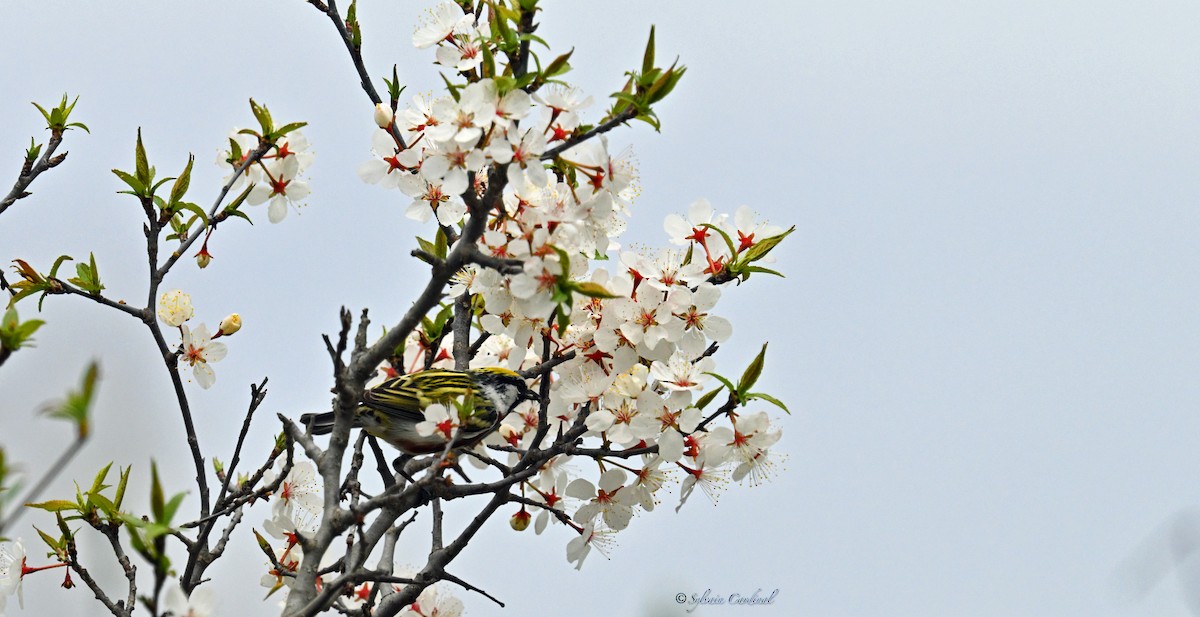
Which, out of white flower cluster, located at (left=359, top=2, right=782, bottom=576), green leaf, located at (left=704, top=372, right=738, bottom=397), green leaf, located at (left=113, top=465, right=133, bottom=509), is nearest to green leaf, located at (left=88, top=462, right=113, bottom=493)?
green leaf, located at (left=113, top=465, right=133, bottom=509)

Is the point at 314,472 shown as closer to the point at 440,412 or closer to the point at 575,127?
the point at 440,412

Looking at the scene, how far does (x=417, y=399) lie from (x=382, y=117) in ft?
3.37

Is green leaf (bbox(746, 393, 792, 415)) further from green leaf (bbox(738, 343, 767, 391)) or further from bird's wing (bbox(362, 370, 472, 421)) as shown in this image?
bird's wing (bbox(362, 370, 472, 421))

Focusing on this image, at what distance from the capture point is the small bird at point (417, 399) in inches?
154

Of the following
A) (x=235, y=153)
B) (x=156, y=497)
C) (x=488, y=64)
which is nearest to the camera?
(x=156, y=497)

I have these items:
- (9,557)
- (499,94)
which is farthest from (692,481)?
(9,557)

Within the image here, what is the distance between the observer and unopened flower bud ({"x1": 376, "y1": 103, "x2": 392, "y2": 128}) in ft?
12.7

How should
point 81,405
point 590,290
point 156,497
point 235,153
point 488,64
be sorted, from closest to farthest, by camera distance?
point 81,405 < point 156,497 < point 590,290 < point 488,64 < point 235,153

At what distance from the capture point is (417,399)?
391cm

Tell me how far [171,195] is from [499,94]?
1.80m

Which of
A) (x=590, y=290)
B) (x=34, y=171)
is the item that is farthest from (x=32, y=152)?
(x=590, y=290)

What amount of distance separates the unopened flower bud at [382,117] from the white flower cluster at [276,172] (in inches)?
23.9

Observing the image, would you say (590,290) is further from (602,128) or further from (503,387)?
(503,387)

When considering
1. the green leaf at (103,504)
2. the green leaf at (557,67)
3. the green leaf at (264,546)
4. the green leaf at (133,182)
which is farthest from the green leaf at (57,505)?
the green leaf at (557,67)
